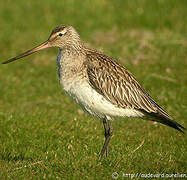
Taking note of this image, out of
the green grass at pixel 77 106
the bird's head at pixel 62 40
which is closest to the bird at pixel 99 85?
the bird's head at pixel 62 40

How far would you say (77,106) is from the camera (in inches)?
393

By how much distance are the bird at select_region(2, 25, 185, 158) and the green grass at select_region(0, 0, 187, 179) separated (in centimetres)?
64

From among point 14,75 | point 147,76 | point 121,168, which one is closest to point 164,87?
point 147,76

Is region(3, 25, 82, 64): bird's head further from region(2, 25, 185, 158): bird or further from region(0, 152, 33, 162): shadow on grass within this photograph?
region(0, 152, 33, 162): shadow on grass

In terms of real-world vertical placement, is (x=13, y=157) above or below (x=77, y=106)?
below

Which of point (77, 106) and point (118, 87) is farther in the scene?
point (77, 106)

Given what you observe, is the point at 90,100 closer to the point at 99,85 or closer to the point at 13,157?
the point at 99,85

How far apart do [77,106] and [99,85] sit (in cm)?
322

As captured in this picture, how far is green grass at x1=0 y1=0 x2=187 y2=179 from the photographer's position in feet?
21.0

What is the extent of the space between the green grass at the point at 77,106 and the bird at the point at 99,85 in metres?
0.64

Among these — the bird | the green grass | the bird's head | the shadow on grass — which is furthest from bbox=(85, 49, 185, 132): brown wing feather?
the shadow on grass

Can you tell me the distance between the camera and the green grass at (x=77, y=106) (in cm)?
639

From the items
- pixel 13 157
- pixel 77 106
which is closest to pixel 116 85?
pixel 13 157

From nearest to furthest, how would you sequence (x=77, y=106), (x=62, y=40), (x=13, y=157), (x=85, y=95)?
(x=85, y=95)
(x=13, y=157)
(x=62, y=40)
(x=77, y=106)
